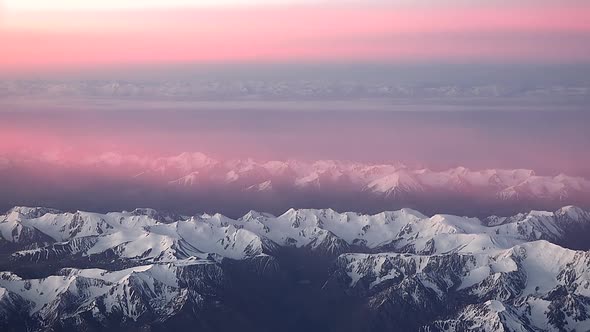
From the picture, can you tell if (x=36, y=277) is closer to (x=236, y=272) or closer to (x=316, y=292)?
(x=236, y=272)

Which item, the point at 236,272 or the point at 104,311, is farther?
the point at 236,272

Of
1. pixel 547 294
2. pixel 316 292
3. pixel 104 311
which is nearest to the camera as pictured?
pixel 104 311

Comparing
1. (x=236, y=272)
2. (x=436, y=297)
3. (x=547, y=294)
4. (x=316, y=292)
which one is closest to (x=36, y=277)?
(x=236, y=272)

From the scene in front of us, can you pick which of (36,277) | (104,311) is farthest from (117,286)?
(36,277)

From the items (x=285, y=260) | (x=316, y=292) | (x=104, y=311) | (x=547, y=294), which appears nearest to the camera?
(x=104, y=311)

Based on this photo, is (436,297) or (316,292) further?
(316,292)

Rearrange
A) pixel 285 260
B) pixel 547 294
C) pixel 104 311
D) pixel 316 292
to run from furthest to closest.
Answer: pixel 285 260, pixel 316 292, pixel 547 294, pixel 104 311

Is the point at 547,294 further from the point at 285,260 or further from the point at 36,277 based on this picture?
the point at 36,277
